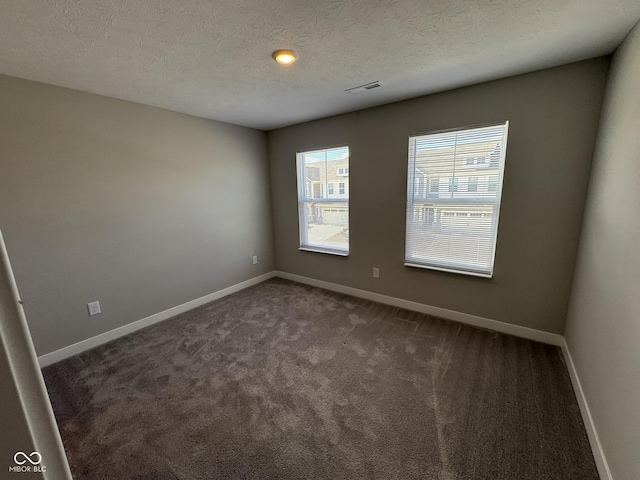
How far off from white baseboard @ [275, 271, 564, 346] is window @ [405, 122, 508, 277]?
1.51ft

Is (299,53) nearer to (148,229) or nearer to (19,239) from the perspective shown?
(148,229)

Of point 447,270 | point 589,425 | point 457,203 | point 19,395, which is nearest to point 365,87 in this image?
point 457,203

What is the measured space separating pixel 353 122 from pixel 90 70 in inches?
93.5

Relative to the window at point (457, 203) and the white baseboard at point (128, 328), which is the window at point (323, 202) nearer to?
the window at point (457, 203)

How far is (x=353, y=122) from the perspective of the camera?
123 inches

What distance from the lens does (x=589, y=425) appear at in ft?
5.08

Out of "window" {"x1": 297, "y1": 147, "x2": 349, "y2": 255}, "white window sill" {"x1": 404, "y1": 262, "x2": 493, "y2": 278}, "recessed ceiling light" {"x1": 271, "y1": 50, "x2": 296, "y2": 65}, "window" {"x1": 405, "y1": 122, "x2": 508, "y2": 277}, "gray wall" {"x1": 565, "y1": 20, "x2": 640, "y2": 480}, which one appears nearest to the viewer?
"gray wall" {"x1": 565, "y1": 20, "x2": 640, "y2": 480}

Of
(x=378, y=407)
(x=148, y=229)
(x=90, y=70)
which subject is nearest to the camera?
(x=378, y=407)

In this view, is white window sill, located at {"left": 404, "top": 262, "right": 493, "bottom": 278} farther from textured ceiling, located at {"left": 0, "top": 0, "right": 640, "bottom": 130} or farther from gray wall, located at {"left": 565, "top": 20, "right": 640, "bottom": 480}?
textured ceiling, located at {"left": 0, "top": 0, "right": 640, "bottom": 130}

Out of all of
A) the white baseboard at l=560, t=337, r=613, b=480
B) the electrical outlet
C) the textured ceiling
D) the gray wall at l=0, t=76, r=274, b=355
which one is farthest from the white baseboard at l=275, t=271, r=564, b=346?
Answer: the electrical outlet

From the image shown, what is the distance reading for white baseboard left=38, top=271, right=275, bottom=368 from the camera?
231 cm

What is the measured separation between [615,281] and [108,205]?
3.81 meters

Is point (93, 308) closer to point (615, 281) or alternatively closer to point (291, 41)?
point (291, 41)

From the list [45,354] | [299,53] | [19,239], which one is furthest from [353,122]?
[45,354]
